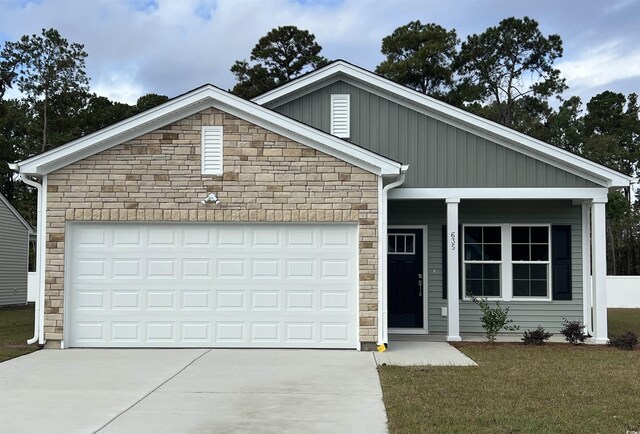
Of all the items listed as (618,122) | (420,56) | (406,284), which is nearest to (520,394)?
(406,284)

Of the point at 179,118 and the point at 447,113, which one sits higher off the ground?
the point at 447,113

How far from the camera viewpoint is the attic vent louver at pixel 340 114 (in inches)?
584

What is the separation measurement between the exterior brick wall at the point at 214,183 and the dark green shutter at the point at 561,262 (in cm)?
507

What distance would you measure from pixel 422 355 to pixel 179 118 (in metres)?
5.92

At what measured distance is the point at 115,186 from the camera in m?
12.4

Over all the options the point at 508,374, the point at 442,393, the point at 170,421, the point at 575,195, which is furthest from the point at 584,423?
the point at 575,195

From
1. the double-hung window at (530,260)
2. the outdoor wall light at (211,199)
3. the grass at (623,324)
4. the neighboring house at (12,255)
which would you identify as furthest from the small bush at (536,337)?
the neighboring house at (12,255)

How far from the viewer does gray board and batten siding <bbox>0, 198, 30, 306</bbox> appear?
2580cm

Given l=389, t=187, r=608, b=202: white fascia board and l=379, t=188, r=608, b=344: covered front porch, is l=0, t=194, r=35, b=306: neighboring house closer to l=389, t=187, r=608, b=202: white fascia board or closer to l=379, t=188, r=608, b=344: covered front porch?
l=379, t=188, r=608, b=344: covered front porch

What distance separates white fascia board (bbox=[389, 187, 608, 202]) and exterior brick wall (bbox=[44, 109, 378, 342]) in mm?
1817

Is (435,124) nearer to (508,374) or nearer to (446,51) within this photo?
(508,374)

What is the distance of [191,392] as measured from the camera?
27.9 ft

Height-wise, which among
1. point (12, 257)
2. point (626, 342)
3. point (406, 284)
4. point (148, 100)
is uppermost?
point (148, 100)

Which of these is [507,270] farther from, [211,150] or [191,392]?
[191,392]
